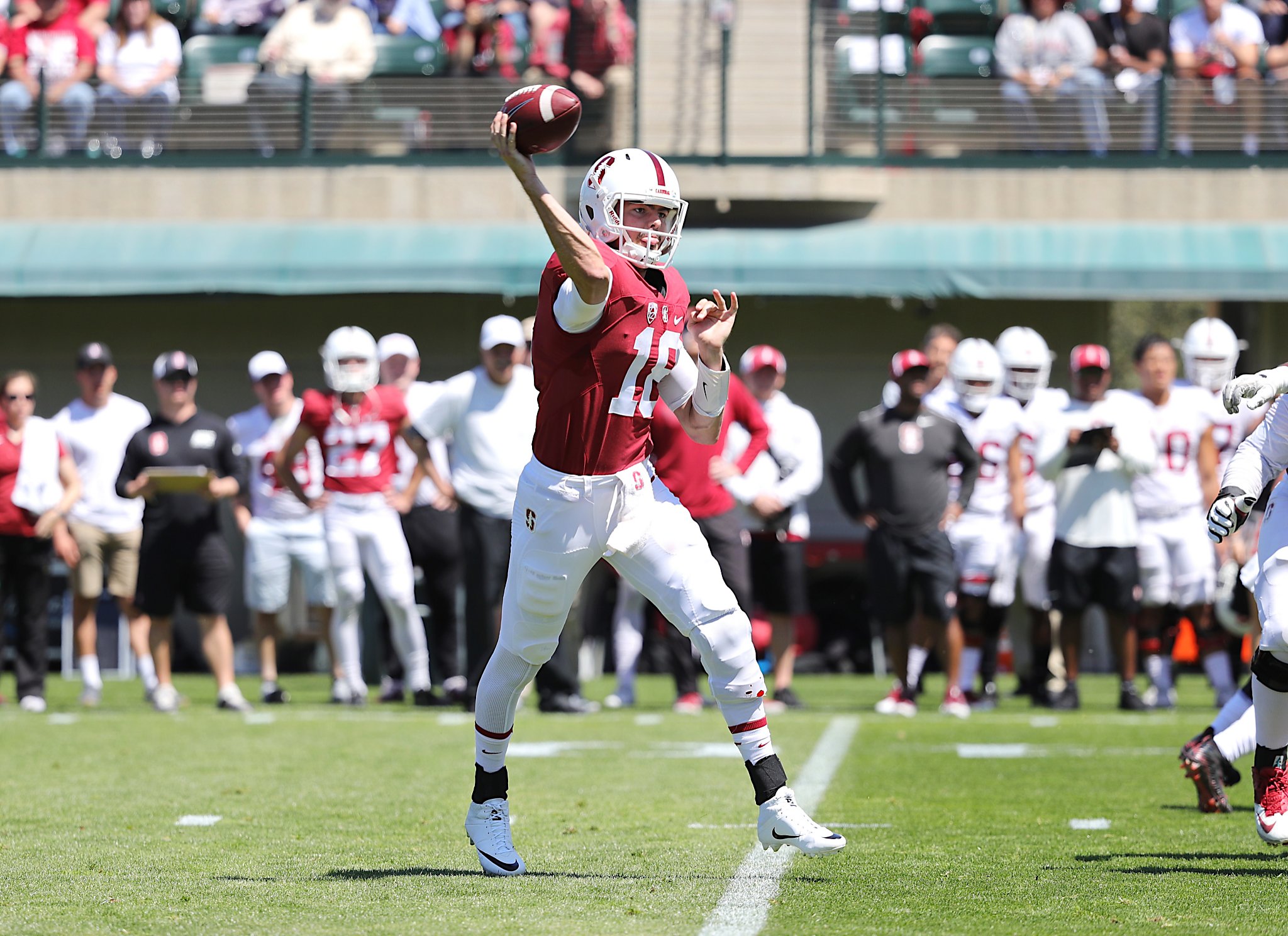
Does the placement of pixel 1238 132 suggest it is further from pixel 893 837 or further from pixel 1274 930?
pixel 1274 930

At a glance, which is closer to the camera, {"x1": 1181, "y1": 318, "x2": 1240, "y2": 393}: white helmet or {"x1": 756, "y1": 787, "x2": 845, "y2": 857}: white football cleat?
{"x1": 756, "y1": 787, "x2": 845, "y2": 857}: white football cleat

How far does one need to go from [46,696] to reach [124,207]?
20.3 ft

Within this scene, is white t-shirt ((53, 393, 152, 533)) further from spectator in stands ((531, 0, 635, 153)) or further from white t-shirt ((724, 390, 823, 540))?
spectator in stands ((531, 0, 635, 153))

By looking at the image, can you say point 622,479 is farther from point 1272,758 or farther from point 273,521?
point 273,521

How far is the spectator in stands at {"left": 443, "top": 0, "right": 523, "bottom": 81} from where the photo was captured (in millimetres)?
18203

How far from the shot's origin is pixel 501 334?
39.1 feet

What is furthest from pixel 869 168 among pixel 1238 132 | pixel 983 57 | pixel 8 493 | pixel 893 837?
pixel 893 837

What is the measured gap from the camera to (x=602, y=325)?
5719 mm

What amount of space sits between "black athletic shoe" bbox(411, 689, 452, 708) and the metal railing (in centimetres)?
673

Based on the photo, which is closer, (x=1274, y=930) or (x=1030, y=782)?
(x=1274, y=930)

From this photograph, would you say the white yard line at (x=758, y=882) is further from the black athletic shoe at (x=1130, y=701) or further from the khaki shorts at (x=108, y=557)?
the khaki shorts at (x=108, y=557)

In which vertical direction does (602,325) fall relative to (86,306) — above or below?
above

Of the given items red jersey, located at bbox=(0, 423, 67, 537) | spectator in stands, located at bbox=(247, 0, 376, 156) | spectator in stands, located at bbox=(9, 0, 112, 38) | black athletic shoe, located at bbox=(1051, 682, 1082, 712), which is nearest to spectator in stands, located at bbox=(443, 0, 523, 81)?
spectator in stands, located at bbox=(247, 0, 376, 156)

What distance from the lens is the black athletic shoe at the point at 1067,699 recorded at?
1251 centimetres
